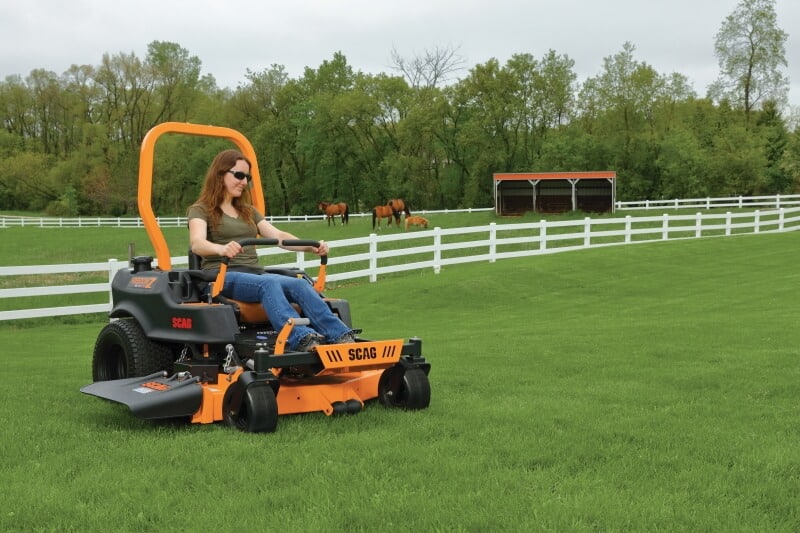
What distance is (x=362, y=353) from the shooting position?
17.1 ft

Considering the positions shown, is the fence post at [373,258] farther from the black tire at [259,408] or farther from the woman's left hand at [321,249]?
the black tire at [259,408]

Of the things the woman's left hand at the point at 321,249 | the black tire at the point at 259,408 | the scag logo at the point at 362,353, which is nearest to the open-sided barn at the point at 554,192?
the woman's left hand at the point at 321,249

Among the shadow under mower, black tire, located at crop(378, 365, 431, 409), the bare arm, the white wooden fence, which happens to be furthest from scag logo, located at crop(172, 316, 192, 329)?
the white wooden fence

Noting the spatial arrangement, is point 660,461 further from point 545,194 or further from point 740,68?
point 740,68

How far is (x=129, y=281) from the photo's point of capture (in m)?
6.20

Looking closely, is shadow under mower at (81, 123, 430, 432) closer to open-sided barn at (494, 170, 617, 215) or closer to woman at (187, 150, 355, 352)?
woman at (187, 150, 355, 352)

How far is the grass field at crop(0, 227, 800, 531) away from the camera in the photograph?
3557mm

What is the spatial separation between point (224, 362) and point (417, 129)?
59.4 m

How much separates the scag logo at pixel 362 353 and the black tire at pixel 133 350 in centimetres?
160

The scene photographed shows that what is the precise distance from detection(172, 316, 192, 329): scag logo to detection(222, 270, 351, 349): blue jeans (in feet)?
1.33

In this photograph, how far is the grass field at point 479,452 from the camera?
356cm

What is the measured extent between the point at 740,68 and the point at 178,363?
63.9 m

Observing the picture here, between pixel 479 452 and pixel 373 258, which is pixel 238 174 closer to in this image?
pixel 479 452

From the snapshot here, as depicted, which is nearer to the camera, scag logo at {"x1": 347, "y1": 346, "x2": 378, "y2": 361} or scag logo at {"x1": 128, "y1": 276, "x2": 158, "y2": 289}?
scag logo at {"x1": 347, "y1": 346, "x2": 378, "y2": 361}
